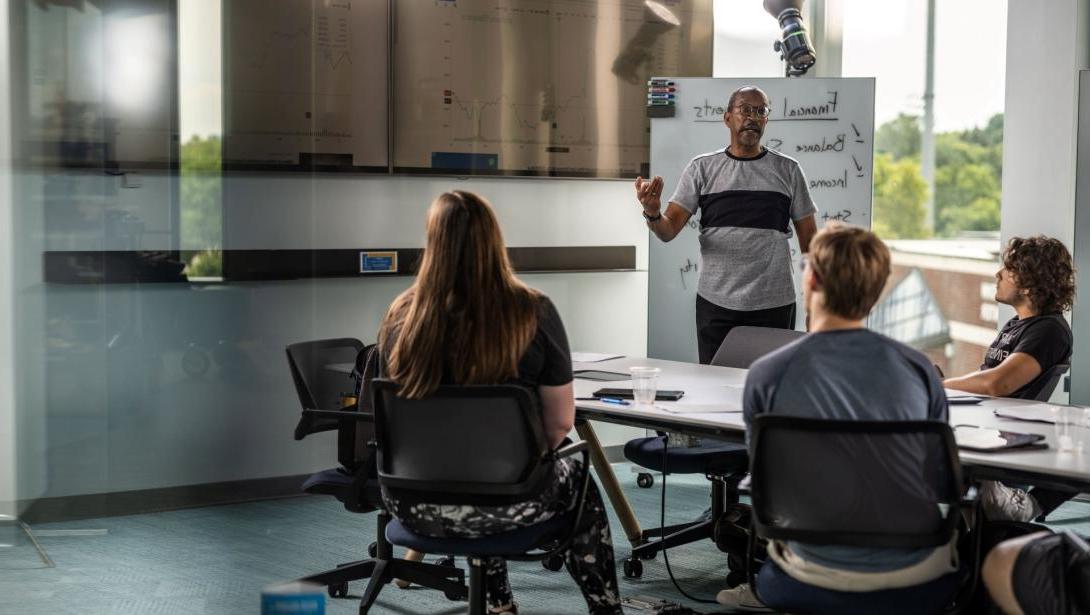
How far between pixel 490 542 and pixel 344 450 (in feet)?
2.76

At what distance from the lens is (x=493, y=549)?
2.76 m

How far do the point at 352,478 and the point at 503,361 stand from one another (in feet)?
3.19

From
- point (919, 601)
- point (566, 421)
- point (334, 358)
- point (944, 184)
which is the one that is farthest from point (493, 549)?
point (944, 184)

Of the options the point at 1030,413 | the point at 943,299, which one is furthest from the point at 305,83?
the point at 943,299

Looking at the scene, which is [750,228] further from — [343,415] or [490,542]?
[490,542]

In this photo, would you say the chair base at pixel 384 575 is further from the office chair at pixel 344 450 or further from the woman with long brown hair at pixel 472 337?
the woman with long brown hair at pixel 472 337

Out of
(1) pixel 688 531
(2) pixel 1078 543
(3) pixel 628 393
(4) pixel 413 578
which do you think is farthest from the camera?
(1) pixel 688 531

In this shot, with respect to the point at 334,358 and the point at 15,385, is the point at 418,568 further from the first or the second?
the point at 15,385

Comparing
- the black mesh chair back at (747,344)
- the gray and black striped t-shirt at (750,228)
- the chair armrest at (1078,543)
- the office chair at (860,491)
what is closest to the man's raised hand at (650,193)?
the gray and black striped t-shirt at (750,228)

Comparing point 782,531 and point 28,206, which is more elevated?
point 28,206

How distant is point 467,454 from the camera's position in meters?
2.69

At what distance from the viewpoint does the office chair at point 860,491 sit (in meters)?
2.30

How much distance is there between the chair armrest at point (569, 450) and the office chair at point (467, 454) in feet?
0.04

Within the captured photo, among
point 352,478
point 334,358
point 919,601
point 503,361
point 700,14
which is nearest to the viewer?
point 919,601
